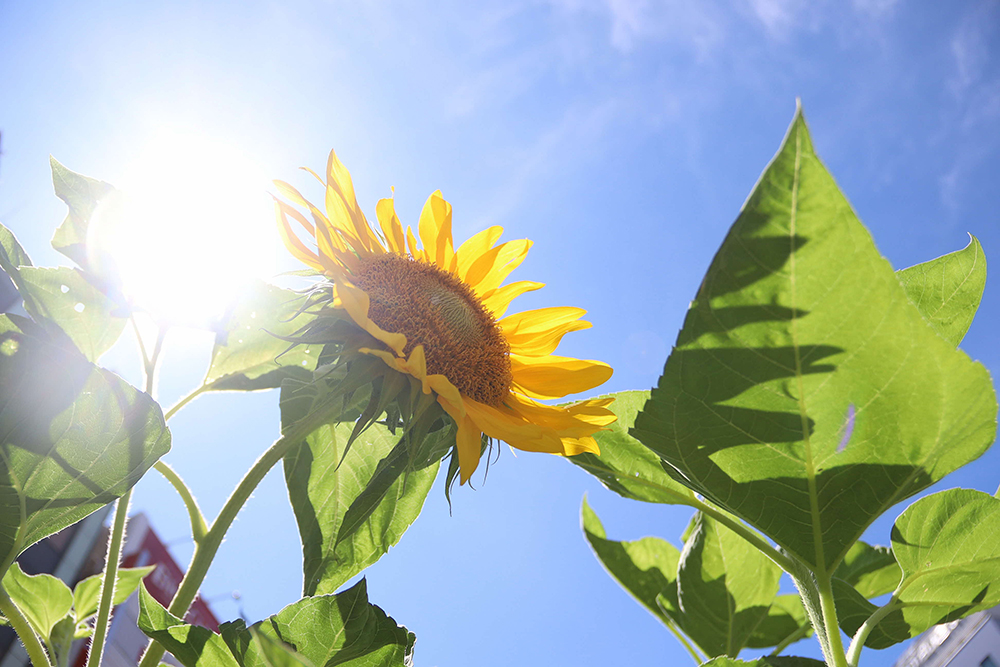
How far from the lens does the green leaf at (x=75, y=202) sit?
68 cm

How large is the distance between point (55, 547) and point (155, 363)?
13.2 m

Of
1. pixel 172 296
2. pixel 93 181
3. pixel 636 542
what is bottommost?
pixel 636 542

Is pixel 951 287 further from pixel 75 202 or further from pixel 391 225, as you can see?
pixel 75 202

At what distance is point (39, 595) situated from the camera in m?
0.69

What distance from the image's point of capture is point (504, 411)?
2.50 ft

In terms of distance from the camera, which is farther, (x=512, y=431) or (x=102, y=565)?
(x=102, y=565)

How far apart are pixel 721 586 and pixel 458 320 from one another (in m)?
0.42

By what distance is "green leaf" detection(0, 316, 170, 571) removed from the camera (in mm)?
440

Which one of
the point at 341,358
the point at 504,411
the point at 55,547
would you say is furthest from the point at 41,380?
the point at 55,547

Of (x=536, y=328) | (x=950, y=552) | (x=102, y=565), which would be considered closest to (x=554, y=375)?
(x=536, y=328)

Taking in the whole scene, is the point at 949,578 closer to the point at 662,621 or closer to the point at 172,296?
the point at 662,621

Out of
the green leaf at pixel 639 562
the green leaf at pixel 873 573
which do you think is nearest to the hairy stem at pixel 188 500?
the green leaf at pixel 639 562

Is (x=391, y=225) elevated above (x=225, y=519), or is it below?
above

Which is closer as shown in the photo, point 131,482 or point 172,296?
point 131,482
